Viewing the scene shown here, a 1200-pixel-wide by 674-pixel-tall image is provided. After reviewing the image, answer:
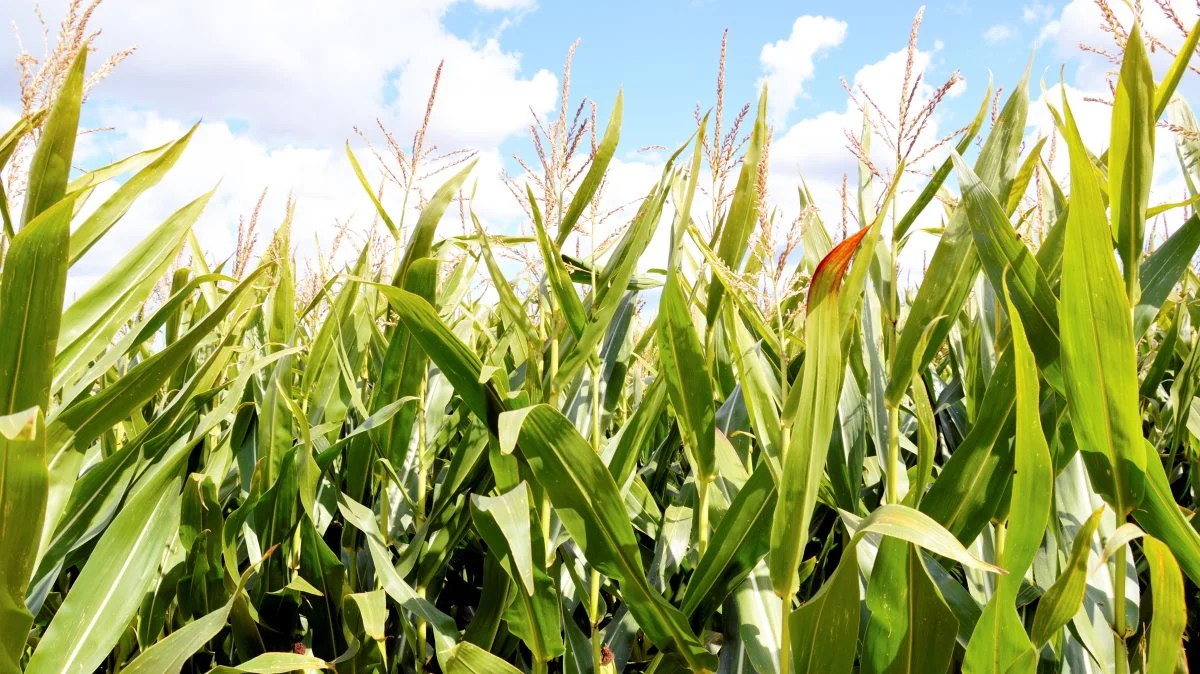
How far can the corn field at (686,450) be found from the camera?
0.93m

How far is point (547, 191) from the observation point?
134cm

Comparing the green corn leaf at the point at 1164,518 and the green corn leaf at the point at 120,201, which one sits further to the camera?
the green corn leaf at the point at 120,201

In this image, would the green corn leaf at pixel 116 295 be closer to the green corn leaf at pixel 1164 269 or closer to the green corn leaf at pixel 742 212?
the green corn leaf at pixel 742 212

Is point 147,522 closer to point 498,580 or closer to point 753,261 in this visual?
point 498,580

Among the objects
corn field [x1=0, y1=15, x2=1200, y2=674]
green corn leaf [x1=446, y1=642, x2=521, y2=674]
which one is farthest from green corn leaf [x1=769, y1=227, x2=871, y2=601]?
green corn leaf [x1=446, y1=642, x2=521, y2=674]

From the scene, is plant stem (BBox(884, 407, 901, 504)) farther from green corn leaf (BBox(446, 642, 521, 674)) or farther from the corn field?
green corn leaf (BBox(446, 642, 521, 674))

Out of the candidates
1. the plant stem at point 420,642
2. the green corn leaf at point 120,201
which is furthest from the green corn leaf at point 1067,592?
the green corn leaf at point 120,201

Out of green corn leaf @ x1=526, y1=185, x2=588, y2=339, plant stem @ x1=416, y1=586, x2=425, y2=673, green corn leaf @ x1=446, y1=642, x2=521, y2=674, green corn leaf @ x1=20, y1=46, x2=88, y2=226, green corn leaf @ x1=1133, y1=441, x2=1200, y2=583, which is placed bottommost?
plant stem @ x1=416, y1=586, x2=425, y2=673

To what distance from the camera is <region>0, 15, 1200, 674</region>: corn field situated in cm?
93

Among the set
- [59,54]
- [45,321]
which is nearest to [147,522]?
[45,321]

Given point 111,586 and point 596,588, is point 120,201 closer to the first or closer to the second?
point 111,586

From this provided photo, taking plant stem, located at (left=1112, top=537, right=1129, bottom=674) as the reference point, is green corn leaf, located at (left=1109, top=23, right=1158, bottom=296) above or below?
above

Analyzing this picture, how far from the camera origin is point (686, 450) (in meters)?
1.38

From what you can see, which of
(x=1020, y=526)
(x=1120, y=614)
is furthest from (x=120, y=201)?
(x=1120, y=614)
